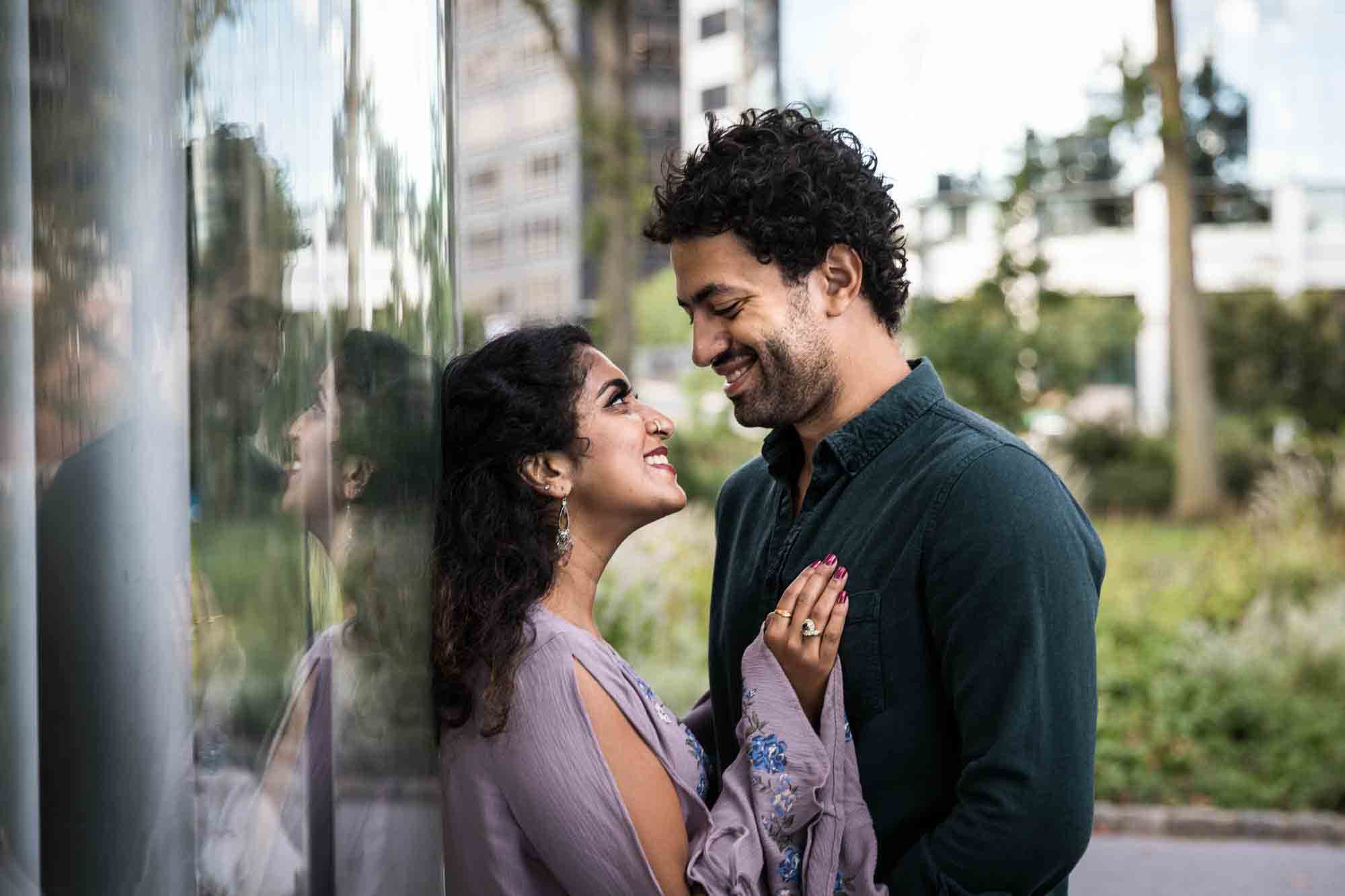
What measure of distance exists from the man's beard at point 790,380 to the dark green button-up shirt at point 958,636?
0.30 ft

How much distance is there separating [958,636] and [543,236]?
58.6 metres

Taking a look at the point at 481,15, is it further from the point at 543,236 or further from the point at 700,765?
the point at 700,765

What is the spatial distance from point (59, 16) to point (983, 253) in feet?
43.7

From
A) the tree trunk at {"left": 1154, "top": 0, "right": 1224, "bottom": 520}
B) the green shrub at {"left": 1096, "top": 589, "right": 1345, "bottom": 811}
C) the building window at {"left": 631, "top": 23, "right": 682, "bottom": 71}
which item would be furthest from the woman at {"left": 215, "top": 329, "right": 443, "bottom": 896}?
the building window at {"left": 631, "top": 23, "right": 682, "bottom": 71}

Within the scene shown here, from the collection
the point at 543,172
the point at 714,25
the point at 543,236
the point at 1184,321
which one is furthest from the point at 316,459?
the point at 543,172

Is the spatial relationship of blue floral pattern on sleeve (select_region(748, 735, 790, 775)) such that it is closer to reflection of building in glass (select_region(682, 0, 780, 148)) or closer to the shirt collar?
the shirt collar

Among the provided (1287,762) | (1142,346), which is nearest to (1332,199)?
(1142,346)

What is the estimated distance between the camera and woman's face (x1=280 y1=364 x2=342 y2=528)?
Answer: 4.24 ft

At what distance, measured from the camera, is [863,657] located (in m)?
2.01

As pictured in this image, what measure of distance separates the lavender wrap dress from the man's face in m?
0.48

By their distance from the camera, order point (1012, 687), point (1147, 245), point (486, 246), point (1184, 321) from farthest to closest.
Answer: point (486, 246)
point (1147, 245)
point (1184, 321)
point (1012, 687)

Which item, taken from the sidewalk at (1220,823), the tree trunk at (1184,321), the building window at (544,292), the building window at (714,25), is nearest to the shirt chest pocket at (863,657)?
the sidewalk at (1220,823)

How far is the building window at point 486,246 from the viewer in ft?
202

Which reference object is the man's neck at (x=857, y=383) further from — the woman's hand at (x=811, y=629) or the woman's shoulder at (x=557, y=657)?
the woman's shoulder at (x=557, y=657)
